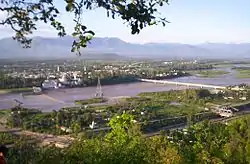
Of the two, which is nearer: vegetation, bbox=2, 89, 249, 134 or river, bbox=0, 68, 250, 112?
→ vegetation, bbox=2, 89, 249, 134

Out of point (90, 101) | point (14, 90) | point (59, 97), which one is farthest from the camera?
point (14, 90)

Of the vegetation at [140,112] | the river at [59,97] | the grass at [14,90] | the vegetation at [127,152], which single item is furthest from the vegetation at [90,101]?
the vegetation at [127,152]

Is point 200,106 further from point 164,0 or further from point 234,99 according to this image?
point 164,0

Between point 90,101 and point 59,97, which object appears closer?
point 90,101

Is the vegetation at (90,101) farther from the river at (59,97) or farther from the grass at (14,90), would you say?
the grass at (14,90)

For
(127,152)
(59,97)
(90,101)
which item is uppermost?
(127,152)

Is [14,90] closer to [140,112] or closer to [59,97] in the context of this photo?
[59,97]

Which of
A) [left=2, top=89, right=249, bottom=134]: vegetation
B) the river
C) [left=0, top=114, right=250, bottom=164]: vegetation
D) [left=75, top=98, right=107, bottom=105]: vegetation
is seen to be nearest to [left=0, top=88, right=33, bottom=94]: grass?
the river

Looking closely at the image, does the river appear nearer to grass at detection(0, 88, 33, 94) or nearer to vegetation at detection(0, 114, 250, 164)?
grass at detection(0, 88, 33, 94)

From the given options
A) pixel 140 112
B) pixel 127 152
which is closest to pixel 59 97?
pixel 140 112

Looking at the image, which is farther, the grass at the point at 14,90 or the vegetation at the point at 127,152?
the grass at the point at 14,90

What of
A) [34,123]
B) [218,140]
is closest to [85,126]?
[34,123]

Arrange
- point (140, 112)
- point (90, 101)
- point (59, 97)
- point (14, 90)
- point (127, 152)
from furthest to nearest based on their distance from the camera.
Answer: point (14, 90), point (59, 97), point (90, 101), point (140, 112), point (127, 152)

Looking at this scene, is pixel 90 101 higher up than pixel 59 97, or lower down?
higher up
